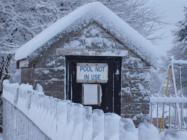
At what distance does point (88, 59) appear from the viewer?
337 inches

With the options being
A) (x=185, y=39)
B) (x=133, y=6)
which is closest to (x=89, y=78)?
(x=133, y=6)

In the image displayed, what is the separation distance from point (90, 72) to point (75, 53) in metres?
0.42

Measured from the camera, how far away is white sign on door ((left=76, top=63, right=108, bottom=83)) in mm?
8462

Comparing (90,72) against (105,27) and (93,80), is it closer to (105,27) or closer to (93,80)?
(93,80)

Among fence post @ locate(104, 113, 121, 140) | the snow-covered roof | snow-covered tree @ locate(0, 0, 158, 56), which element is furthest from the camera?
snow-covered tree @ locate(0, 0, 158, 56)

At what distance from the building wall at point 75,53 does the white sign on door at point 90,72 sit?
22cm

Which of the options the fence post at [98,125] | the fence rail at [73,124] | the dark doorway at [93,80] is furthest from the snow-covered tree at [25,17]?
the fence post at [98,125]

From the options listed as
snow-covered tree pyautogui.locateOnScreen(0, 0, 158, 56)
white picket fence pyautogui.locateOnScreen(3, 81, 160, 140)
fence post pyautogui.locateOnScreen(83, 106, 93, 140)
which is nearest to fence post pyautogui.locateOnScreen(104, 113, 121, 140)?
white picket fence pyautogui.locateOnScreen(3, 81, 160, 140)

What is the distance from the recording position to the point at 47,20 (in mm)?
19547

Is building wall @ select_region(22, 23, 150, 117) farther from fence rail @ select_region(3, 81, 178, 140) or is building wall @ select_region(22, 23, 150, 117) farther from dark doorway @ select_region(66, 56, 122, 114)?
fence rail @ select_region(3, 81, 178, 140)

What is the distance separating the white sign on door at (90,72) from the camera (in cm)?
846

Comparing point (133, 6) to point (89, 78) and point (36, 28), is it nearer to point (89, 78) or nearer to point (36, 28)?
point (36, 28)

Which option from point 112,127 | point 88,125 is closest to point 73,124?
point 88,125

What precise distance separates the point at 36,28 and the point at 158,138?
17.5 m
